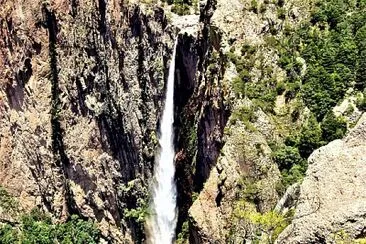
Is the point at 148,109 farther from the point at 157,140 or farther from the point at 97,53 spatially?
the point at 97,53

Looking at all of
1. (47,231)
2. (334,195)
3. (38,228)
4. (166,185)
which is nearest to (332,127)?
(334,195)

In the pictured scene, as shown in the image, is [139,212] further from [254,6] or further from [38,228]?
[254,6]

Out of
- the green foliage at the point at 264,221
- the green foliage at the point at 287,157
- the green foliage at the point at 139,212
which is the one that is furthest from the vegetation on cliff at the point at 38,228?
the green foliage at the point at 287,157

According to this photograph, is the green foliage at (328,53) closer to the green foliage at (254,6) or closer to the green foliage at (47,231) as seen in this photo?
Answer: the green foliage at (254,6)

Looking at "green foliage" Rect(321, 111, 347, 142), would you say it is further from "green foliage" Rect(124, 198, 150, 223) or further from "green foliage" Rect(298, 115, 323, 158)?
"green foliage" Rect(124, 198, 150, 223)

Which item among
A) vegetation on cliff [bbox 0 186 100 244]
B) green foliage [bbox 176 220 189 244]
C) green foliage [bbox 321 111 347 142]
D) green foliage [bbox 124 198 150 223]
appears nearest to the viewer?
green foliage [bbox 321 111 347 142]

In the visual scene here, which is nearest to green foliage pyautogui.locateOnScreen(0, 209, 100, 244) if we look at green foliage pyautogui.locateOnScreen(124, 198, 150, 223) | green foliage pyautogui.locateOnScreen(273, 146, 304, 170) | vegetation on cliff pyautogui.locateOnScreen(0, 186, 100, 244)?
vegetation on cliff pyautogui.locateOnScreen(0, 186, 100, 244)

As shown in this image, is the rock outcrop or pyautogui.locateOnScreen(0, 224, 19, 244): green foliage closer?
the rock outcrop
